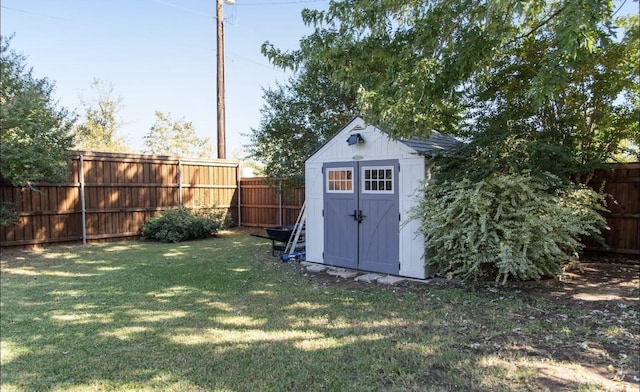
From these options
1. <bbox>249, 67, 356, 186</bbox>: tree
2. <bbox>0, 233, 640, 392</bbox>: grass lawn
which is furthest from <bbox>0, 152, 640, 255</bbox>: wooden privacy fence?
Answer: <bbox>0, 233, 640, 392</bbox>: grass lawn

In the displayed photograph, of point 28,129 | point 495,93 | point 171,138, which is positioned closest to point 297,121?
point 495,93

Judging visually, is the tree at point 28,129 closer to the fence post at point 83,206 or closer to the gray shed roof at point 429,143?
the fence post at point 83,206

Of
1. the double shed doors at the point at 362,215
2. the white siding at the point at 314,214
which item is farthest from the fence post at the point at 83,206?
the double shed doors at the point at 362,215

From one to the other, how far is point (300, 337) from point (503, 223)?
3.11 m

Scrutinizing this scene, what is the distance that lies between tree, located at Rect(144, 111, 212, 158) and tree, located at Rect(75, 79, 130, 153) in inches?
91.4

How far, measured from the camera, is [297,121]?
11.9 meters

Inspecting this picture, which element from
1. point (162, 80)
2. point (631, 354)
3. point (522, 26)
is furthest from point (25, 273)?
point (162, 80)

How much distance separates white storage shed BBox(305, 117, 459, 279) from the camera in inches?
252

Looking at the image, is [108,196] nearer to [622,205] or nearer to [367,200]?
[367,200]

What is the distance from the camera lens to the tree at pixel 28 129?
8227mm

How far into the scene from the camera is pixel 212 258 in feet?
27.9

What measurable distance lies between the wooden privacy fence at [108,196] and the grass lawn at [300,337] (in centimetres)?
411

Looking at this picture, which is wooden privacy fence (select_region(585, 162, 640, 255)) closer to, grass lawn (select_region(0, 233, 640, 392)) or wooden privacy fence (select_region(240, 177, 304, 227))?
grass lawn (select_region(0, 233, 640, 392))

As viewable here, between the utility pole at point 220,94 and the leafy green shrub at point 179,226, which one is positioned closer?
the leafy green shrub at point 179,226
